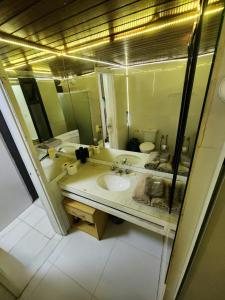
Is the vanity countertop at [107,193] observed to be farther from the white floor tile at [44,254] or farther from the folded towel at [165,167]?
the white floor tile at [44,254]

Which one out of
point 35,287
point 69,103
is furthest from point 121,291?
point 69,103

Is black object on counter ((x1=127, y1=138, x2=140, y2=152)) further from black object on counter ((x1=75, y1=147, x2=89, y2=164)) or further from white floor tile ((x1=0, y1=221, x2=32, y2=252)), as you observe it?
white floor tile ((x1=0, y1=221, x2=32, y2=252))

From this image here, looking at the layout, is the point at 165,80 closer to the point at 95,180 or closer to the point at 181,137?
the point at 181,137

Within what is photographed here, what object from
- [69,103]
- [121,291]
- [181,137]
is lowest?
[121,291]

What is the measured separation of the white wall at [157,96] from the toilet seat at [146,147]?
5.5 inches

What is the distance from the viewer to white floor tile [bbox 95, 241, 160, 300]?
1230mm

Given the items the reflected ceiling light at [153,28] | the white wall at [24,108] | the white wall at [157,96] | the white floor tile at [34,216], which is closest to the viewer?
the reflected ceiling light at [153,28]

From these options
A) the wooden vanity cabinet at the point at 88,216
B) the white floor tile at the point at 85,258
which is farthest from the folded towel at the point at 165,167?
the white floor tile at the point at 85,258

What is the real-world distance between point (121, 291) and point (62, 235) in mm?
918

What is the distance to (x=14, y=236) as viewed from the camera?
179cm

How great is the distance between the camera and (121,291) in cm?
125

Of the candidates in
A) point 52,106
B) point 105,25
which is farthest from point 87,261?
point 105,25

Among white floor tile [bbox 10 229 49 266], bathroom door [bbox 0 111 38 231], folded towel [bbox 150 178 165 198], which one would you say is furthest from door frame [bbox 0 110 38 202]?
folded towel [bbox 150 178 165 198]

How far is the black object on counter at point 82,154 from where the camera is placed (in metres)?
1.83
